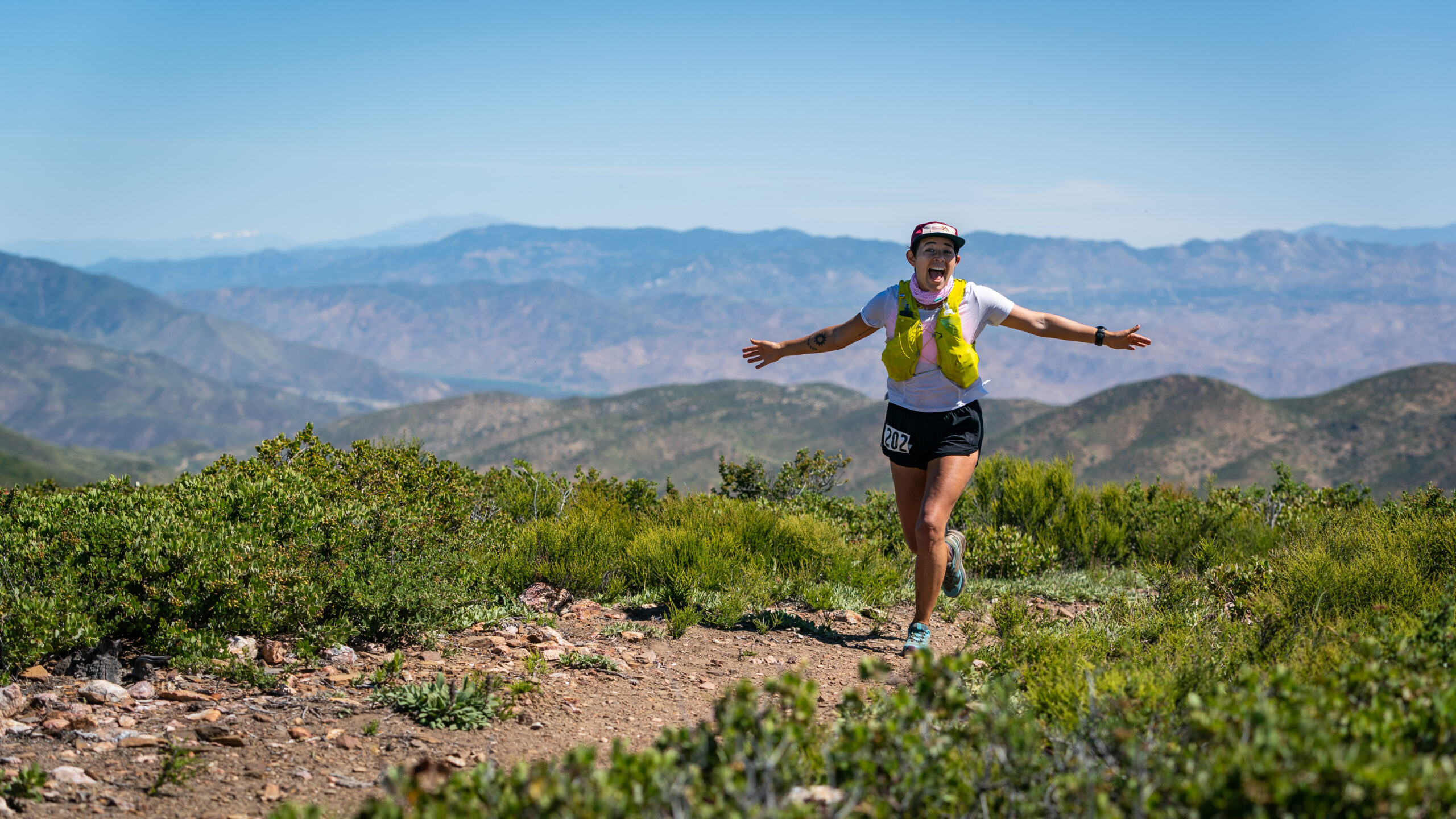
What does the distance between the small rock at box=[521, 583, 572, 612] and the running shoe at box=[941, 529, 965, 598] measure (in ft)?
7.49

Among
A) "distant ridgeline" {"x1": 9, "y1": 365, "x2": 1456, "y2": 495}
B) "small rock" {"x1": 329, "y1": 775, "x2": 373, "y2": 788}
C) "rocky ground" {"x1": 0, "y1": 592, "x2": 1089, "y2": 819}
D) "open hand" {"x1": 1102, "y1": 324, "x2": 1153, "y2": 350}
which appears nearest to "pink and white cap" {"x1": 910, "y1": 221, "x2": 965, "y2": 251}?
"open hand" {"x1": 1102, "y1": 324, "x2": 1153, "y2": 350}

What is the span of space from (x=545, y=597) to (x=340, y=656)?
5.34ft

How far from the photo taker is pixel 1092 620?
16.7 feet

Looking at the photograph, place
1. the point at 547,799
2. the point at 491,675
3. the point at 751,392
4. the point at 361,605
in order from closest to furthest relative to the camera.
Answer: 1. the point at 547,799
2. the point at 491,675
3. the point at 361,605
4. the point at 751,392

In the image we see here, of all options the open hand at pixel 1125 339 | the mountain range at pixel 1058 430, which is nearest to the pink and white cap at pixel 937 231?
the open hand at pixel 1125 339

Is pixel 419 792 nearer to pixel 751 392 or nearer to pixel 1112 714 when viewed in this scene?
pixel 1112 714

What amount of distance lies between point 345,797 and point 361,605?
153 cm

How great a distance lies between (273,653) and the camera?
4297mm

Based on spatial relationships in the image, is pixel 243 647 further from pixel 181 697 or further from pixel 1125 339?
pixel 1125 339

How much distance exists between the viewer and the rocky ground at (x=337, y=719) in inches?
123

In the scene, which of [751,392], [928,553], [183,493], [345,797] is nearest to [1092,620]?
[928,553]

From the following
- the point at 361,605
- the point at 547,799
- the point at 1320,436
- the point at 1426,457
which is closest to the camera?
the point at 547,799

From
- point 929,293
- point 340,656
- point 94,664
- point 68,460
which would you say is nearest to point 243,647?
point 340,656

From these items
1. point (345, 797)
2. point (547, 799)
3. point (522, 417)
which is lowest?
point (522, 417)
